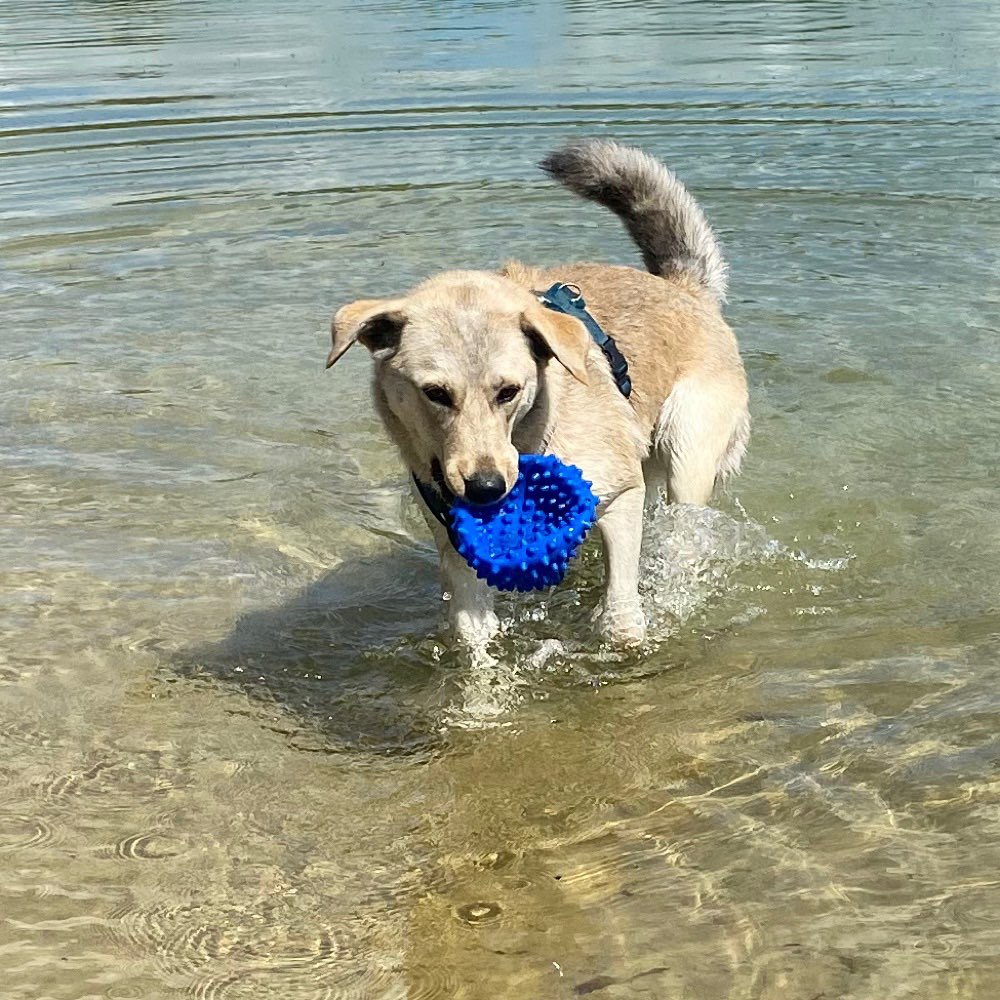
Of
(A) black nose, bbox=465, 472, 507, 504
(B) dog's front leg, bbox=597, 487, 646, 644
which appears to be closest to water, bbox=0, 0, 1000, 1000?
(B) dog's front leg, bbox=597, 487, 646, 644

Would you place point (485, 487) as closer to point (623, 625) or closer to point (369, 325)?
point (369, 325)

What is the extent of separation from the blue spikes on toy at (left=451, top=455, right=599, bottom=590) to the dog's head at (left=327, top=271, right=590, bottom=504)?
210 millimetres

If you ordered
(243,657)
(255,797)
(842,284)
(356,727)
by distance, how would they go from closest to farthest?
1. (255,797)
2. (356,727)
3. (243,657)
4. (842,284)

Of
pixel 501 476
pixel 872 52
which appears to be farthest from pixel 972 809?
pixel 872 52

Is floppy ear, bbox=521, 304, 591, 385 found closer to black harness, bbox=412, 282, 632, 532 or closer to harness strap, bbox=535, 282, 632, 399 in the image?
black harness, bbox=412, 282, 632, 532

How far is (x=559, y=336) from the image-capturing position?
4.82 meters

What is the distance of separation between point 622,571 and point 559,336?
3.52 ft

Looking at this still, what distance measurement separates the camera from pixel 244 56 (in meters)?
20.9

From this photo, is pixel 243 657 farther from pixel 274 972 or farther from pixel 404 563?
pixel 274 972

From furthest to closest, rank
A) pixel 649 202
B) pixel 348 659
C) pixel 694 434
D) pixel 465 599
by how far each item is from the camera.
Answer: pixel 649 202
pixel 694 434
pixel 348 659
pixel 465 599

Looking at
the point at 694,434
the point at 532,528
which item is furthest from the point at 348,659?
the point at 694,434

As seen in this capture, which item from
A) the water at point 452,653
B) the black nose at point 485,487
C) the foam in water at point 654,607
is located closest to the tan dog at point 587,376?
the black nose at point 485,487

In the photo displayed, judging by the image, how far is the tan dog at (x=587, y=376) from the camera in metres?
4.76

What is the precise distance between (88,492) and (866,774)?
4.28 metres
